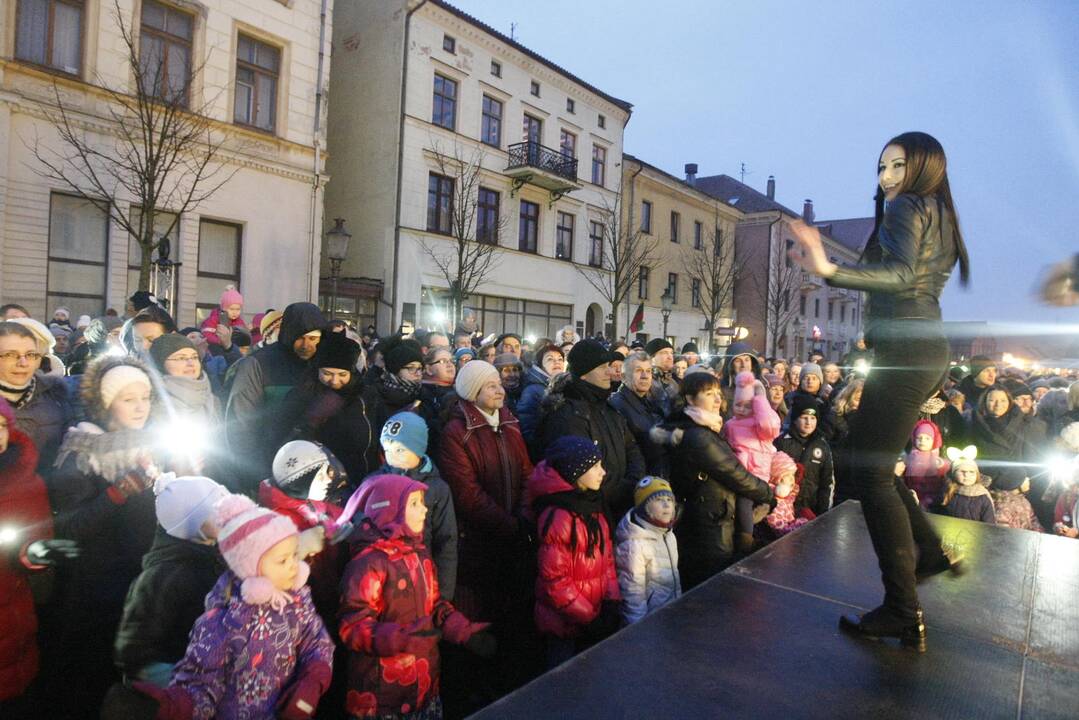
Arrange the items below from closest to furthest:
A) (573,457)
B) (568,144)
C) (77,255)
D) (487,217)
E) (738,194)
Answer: (573,457) < (77,255) < (487,217) < (568,144) < (738,194)

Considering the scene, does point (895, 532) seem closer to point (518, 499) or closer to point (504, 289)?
point (518, 499)

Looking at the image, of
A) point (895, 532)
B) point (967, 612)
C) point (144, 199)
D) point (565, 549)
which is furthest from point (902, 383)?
point (144, 199)

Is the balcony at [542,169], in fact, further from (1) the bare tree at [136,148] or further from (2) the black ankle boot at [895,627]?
(2) the black ankle boot at [895,627]

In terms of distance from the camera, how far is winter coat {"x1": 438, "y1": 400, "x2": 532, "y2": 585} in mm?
3646

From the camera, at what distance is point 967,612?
9.39ft

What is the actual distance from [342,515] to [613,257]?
26.2 m

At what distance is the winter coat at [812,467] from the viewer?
538 cm

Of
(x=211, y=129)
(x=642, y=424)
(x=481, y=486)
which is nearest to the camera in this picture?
(x=481, y=486)

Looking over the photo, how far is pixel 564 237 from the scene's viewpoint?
27094mm

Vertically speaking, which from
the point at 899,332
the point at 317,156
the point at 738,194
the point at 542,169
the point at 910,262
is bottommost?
the point at 899,332

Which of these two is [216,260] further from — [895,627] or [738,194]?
[738,194]

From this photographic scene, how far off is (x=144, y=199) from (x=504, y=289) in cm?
1366

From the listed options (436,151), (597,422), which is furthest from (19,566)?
(436,151)

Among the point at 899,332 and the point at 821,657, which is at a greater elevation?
the point at 899,332
